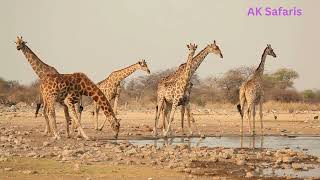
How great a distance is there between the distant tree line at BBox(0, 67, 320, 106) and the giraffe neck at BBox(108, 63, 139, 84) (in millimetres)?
30905

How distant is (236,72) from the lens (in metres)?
66.8

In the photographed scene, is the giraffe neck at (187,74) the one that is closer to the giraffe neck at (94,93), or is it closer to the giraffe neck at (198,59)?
the giraffe neck at (198,59)

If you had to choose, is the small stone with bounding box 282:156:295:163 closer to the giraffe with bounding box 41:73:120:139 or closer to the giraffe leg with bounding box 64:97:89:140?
the giraffe with bounding box 41:73:120:139

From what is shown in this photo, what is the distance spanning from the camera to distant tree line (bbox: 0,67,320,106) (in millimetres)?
56750

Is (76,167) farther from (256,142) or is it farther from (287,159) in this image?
(256,142)

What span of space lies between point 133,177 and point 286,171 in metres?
3.21

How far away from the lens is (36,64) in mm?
19703

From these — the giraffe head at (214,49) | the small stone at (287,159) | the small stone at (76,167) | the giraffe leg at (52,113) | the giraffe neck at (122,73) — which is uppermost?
the giraffe head at (214,49)

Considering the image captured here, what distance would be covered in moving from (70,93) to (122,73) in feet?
14.2

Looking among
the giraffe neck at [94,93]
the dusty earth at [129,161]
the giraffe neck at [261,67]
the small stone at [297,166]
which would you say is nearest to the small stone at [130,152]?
the dusty earth at [129,161]

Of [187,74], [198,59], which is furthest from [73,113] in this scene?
[198,59]

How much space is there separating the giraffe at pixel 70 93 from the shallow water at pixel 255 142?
56.9 inches

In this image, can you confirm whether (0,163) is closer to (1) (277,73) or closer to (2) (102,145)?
(2) (102,145)

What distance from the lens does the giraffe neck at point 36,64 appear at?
1966 cm
